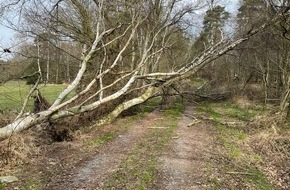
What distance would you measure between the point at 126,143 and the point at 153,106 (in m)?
9.84

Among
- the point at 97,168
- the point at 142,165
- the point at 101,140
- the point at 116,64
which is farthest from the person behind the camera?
the point at 116,64

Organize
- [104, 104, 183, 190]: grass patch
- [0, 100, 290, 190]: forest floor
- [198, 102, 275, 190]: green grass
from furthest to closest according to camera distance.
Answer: [198, 102, 275, 190]: green grass
[0, 100, 290, 190]: forest floor
[104, 104, 183, 190]: grass patch

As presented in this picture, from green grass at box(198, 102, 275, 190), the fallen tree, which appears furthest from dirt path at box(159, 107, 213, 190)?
the fallen tree

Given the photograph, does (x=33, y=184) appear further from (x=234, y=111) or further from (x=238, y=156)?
(x=234, y=111)

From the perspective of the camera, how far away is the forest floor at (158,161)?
24.5 feet

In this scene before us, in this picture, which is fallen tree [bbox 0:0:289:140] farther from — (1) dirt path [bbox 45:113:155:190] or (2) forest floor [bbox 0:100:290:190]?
(1) dirt path [bbox 45:113:155:190]

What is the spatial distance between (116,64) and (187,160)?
779cm

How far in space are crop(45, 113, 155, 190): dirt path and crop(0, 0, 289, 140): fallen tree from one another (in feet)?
6.04

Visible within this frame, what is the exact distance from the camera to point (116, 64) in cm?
1584

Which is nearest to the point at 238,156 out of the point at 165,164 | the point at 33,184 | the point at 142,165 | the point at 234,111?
the point at 165,164

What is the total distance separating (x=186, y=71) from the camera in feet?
55.2

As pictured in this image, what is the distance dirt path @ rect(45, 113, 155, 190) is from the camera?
7157 mm

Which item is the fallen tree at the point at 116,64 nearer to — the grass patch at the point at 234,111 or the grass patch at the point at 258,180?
the grass patch at the point at 234,111

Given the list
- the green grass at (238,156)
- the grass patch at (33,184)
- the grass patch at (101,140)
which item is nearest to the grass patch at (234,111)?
the green grass at (238,156)
